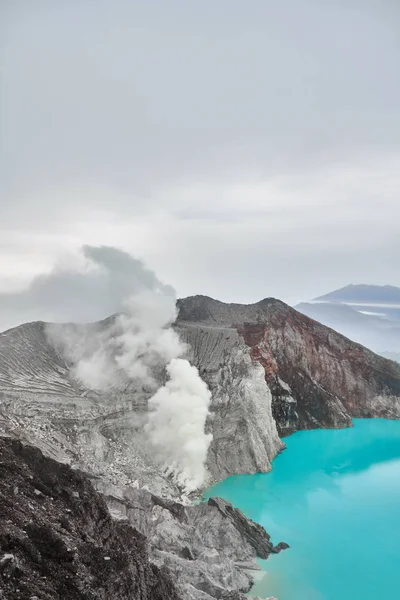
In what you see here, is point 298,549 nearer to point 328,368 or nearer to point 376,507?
point 376,507

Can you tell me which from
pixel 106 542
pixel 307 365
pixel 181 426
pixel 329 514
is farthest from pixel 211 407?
pixel 106 542

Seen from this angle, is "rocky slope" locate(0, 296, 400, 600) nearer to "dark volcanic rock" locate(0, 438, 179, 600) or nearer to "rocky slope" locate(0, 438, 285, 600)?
"rocky slope" locate(0, 438, 285, 600)

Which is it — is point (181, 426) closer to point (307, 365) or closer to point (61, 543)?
point (61, 543)

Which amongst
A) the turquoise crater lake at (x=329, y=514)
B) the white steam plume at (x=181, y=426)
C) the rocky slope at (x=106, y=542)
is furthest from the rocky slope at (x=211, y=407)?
the turquoise crater lake at (x=329, y=514)

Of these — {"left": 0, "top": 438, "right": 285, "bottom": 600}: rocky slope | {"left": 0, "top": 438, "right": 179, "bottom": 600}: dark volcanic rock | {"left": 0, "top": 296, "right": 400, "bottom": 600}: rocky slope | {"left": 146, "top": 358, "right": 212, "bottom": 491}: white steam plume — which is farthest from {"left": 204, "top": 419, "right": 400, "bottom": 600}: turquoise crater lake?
{"left": 0, "top": 438, "right": 179, "bottom": 600}: dark volcanic rock

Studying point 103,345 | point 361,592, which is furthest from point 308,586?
point 103,345

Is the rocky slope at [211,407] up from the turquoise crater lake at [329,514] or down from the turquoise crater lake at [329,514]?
up

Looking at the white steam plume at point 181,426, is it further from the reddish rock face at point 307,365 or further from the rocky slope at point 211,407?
the reddish rock face at point 307,365
